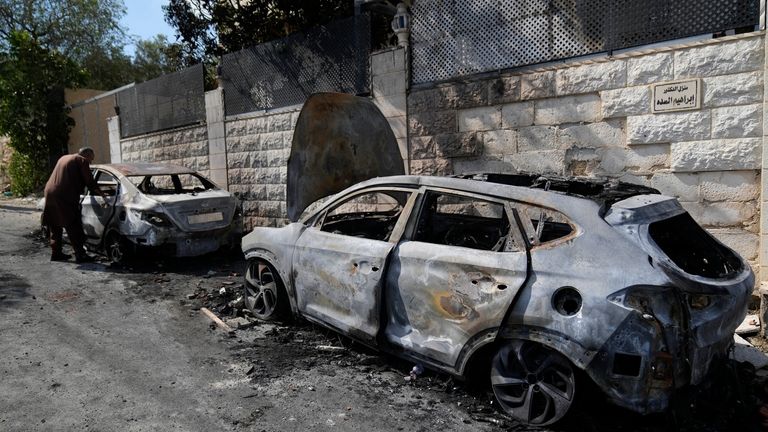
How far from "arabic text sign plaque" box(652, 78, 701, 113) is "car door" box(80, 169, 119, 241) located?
24.0 ft

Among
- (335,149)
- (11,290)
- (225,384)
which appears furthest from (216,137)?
(225,384)

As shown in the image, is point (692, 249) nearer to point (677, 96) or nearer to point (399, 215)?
point (399, 215)

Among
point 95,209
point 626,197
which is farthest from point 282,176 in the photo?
point 626,197

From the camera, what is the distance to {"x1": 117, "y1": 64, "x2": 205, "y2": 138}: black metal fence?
454 inches

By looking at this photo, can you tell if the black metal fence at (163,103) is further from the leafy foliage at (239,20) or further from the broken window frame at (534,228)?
the broken window frame at (534,228)

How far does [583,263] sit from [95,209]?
7.54m

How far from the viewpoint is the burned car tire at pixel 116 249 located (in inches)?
301

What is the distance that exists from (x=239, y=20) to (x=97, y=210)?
5.96 m

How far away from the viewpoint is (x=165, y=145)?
12461 millimetres

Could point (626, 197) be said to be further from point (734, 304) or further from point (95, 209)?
point (95, 209)

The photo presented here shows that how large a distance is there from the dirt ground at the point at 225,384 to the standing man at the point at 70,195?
208 centimetres

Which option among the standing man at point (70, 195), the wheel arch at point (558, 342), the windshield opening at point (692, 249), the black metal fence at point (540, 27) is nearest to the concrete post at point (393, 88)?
the black metal fence at point (540, 27)

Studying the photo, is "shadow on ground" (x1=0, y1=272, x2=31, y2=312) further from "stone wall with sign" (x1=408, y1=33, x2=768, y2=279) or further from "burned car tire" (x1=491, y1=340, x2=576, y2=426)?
"stone wall with sign" (x1=408, y1=33, x2=768, y2=279)

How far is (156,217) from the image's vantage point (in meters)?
7.22
